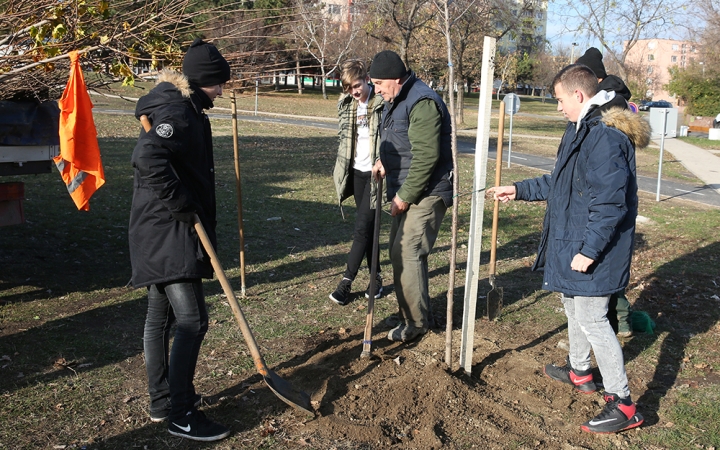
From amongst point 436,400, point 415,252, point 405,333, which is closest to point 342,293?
point 405,333

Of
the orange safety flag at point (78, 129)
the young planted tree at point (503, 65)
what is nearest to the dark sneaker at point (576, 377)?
the orange safety flag at point (78, 129)

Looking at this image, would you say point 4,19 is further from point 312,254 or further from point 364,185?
point 312,254

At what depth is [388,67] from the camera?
4.61 meters

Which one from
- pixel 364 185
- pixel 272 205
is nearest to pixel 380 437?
pixel 364 185

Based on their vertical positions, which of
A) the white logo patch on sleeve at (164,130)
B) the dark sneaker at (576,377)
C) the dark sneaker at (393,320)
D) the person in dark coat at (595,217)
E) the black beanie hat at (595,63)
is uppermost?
the black beanie hat at (595,63)

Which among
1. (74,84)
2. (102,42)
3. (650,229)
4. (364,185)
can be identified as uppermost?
(102,42)

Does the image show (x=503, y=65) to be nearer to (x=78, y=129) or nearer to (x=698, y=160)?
(x=698, y=160)

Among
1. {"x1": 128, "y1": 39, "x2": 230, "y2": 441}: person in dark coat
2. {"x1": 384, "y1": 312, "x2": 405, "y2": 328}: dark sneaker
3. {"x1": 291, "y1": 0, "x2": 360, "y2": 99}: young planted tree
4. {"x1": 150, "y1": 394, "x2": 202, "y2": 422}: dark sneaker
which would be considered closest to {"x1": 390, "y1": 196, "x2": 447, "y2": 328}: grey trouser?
{"x1": 384, "y1": 312, "x2": 405, "y2": 328}: dark sneaker

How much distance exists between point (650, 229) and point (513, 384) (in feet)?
22.5

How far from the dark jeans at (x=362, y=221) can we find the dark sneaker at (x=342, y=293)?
0.07 meters

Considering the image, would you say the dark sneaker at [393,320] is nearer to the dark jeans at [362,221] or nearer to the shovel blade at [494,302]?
the dark jeans at [362,221]

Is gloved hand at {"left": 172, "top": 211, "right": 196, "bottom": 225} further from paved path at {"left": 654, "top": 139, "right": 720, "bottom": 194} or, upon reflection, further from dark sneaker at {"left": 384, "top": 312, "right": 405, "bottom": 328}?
paved path at {"left": 654, "top": 139, "right": 720, "bottom": 194}

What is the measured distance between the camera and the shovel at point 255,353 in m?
3.42

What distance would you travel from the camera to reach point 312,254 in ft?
25.5
